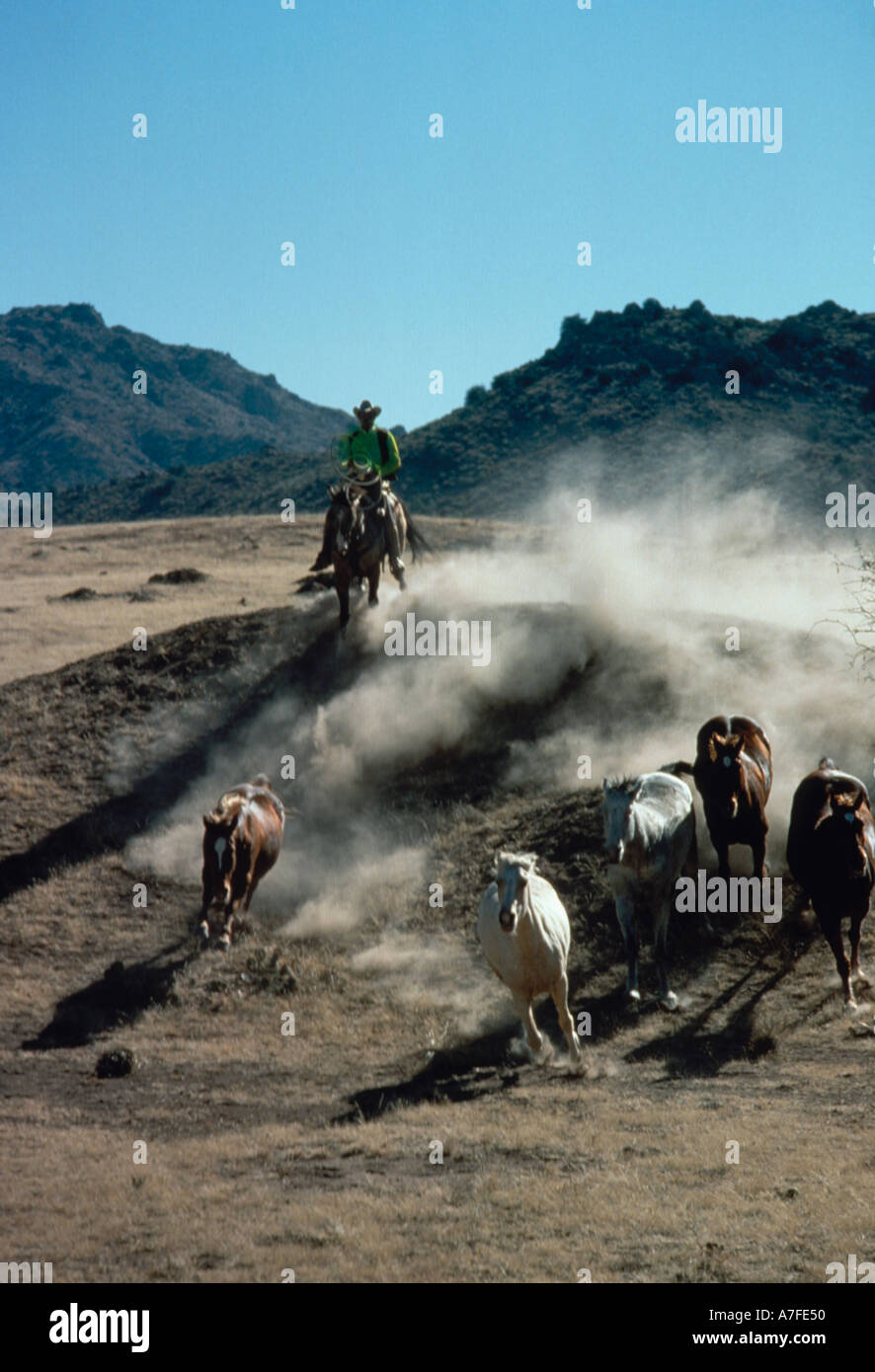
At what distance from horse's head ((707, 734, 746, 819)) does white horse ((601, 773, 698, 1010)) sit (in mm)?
519

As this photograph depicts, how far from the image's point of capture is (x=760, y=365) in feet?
278

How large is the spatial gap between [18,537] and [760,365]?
49.8 metres

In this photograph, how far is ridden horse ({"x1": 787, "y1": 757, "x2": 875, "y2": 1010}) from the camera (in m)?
14.5

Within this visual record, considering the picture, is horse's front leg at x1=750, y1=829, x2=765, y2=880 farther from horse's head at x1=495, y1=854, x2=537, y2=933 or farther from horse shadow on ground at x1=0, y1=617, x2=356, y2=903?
horse shadow on ground at x1=0, y1=617, x2=356, y2=903

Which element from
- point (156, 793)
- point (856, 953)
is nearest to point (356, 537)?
point (156, 793)

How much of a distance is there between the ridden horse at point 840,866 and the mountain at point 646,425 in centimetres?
4884

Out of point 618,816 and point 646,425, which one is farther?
point 646,425

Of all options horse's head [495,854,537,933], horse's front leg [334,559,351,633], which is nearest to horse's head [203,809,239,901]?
horse's head [495,854,537,933]

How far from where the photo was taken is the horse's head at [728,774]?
634 inches

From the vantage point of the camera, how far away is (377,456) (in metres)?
27.5

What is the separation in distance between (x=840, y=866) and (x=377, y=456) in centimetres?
1592

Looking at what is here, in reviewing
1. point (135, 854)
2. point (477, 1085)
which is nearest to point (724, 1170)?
point (477, 1085)

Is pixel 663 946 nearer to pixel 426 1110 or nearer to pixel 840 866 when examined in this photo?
pixel 840 866
